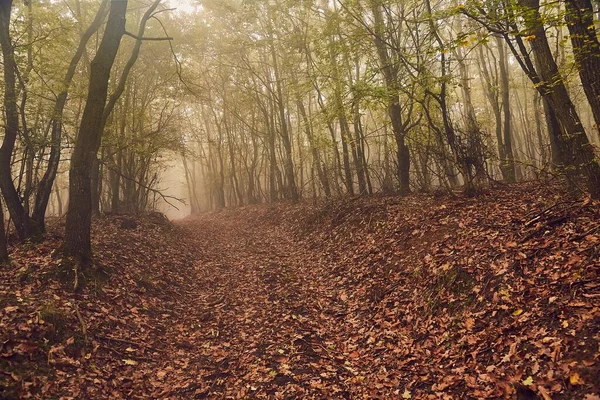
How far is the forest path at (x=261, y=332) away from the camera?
5383 millimetres

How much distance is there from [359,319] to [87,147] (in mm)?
7205

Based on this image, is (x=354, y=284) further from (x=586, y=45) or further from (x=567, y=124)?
(x=586, y=45)

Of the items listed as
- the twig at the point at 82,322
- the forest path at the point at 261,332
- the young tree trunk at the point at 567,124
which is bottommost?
the forest path at the point at 261,332

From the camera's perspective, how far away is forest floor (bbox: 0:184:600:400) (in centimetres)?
460

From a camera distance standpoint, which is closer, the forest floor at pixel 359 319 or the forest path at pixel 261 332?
the forest floor at pixel 359 319

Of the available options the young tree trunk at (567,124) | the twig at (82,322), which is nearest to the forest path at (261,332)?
the twig at (82,322)

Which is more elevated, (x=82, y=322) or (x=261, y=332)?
(x=82, y=322)

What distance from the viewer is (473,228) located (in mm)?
7750

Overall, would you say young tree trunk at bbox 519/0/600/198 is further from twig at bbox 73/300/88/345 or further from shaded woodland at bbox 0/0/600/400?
twig at bbox 73/300/88/345

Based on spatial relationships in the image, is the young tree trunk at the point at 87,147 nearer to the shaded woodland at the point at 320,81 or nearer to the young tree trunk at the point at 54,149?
the shaded woodland at the point at 320,81

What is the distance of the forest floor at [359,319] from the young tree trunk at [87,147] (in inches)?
29.8

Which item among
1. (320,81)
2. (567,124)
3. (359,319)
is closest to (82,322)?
(359,319)

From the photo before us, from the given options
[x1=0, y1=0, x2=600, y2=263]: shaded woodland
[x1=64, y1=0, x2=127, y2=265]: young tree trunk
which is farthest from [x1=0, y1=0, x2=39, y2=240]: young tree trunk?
[x1=64, y1=0, x2=127, y2=265]: young tree trunk

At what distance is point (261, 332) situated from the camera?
279 inches
